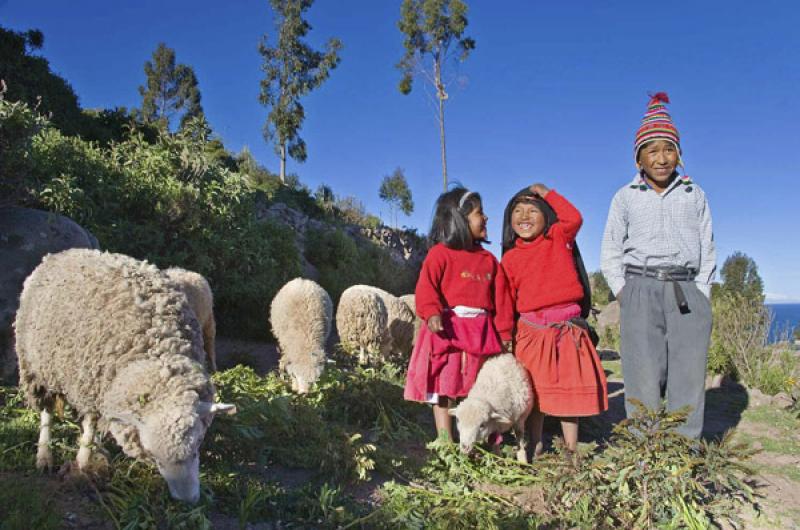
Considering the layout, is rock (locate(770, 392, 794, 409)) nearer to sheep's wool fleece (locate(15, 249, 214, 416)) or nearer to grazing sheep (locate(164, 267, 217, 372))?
sheep's wool fleece (locate(15, 249, 214, 416))

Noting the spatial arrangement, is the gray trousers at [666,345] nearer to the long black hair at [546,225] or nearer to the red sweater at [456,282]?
the long black hair at [546,225]

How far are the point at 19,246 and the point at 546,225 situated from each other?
203 inches

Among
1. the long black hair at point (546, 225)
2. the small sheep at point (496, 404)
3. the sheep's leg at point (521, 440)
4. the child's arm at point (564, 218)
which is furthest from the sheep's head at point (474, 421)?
the child's arm at point (564, 218)

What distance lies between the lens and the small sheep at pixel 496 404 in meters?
3.94

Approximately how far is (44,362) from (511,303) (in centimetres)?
336

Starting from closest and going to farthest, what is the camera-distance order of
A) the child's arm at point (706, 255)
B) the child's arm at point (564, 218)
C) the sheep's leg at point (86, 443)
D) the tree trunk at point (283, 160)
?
the sheep's leg at point (86, 443) < the child's arm at point (706, 255) < the child's arm at point (564, 218) < the tree trunk at point (283, 160)

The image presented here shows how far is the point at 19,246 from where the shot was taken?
5.51 metres

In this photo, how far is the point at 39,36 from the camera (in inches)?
561

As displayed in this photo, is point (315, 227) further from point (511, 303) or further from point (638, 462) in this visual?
point (638, 462)

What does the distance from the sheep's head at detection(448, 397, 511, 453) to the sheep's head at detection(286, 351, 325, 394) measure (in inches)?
87.8

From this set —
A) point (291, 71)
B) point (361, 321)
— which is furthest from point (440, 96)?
point (361, 321)

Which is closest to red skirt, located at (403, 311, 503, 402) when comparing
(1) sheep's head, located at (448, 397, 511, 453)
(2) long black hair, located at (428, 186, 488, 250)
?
(1) sheep's head, located at (448, 397, 511, 453)

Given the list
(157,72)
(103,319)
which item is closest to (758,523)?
(103,319)

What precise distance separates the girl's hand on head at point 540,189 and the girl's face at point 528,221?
0.13m
